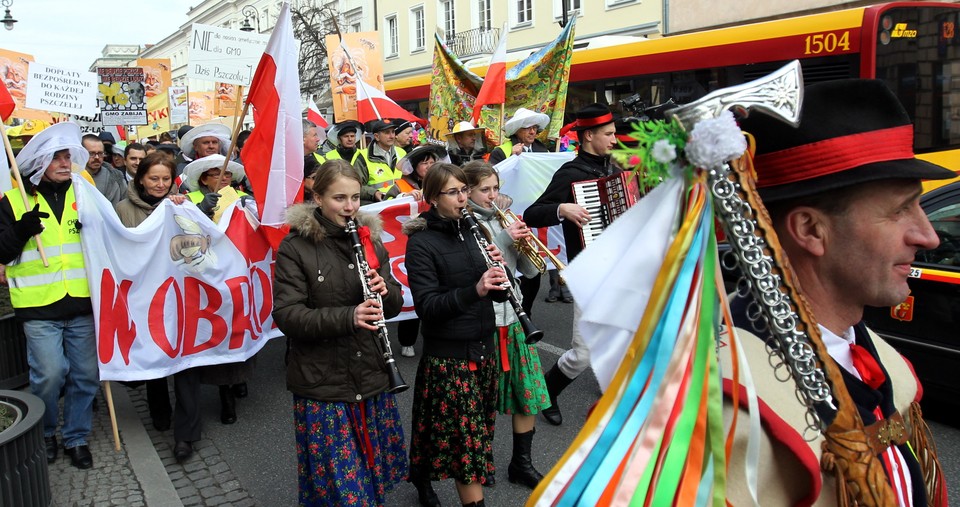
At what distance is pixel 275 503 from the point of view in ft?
14.0

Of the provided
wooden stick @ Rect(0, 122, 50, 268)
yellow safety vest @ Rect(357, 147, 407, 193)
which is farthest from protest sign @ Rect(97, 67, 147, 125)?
wooden stick @ Rect(0, 122, 50, 268)

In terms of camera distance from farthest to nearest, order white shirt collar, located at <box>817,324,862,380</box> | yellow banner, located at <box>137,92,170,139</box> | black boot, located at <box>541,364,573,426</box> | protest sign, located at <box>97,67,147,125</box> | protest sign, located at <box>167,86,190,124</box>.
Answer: yellow banner, located at <box>137,92,170,139</box> < protest sign, located at <box>167,86,190,124</box> < protest sign, located at <box>97,67,147,125</box> < black boot, located at <box>541,364,573,426</box> < white shirt collar, located at <box>817,324,862,380</box>

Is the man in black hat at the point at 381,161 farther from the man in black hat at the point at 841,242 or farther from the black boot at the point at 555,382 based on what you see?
the man in black hat at the point at 841,242

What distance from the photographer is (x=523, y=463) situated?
14.2 feet

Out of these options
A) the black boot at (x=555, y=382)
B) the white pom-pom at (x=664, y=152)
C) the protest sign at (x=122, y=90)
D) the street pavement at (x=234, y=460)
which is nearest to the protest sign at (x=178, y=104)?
the protest sign at (x=122, y=90)

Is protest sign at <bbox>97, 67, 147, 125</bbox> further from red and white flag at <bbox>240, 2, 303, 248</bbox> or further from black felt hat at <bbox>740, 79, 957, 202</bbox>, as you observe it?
black felt hat at <bbox>740, 79, 957, 202</bbox>

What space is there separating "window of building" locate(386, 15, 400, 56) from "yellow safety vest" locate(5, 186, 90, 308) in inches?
1420

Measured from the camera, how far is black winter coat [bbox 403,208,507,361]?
12.3 ft

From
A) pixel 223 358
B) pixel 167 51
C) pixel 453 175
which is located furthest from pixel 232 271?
pixel 167 51

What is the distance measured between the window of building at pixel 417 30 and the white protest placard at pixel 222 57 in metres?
31.4

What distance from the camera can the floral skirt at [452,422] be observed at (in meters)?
3.75

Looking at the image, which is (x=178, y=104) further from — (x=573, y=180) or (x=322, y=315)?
(x=322, y=315)

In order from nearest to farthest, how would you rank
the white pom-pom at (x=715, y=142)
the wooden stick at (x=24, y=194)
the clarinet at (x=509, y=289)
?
1. the white pom-pom at (x=715, y=142)
2. the clarinet at (x=509, y=289)
3. the wooden stick at (x=24, y=194)

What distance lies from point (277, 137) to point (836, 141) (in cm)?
407
